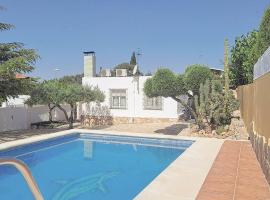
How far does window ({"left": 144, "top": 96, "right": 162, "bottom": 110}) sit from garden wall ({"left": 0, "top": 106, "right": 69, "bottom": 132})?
8100mm

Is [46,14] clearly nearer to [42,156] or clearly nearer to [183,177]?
[42,156]

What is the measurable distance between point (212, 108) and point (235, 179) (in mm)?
9768

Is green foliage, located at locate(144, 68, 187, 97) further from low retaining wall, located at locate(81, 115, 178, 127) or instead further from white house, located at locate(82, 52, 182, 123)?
low retaining wall, located at locate(81, 115, 178, 127)

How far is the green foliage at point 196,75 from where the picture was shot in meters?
19.2

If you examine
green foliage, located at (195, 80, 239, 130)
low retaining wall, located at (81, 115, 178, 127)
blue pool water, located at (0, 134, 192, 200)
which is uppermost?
green foliage, located at (195, 80, 239, 130)

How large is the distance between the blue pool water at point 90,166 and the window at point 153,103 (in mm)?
7545

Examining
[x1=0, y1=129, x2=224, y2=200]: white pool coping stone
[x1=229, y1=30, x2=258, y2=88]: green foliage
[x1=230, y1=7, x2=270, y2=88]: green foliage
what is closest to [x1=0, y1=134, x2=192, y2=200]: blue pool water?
[x1=0, y1=129, x2=224, y2=200]: white pool coping stone

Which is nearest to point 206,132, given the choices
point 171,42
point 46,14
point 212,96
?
point 212,96

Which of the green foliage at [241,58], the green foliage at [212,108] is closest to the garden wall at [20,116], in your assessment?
the green foliage at [212,108]

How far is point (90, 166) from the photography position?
15.0 m

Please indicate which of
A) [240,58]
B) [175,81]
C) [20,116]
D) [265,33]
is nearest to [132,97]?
[20,116]

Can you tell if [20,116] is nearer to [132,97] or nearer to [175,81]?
[132,97]

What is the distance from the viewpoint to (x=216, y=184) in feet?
32.5

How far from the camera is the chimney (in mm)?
31031
